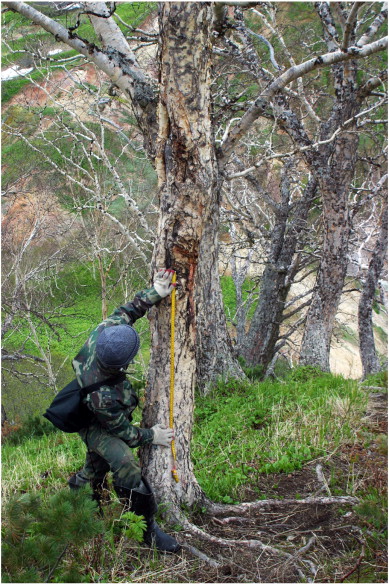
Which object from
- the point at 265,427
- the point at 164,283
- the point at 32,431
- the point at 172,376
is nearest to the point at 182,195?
the point at 164,283

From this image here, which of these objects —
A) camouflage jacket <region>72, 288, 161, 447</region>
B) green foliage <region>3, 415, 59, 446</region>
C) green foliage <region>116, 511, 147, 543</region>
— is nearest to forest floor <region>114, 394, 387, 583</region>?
green foliage <region>116, 511, 147, 543</region>

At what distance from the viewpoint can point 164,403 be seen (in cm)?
385

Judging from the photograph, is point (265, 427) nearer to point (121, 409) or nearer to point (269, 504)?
point (269, 504)

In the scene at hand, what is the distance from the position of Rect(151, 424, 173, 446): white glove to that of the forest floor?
0.64 m

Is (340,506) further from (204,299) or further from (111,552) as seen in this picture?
(204,299)

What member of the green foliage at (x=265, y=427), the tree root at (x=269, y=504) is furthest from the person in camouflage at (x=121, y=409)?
the green foliage at (x=265, y=427)

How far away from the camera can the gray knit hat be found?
11.1 feet

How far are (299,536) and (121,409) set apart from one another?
1.60 metres

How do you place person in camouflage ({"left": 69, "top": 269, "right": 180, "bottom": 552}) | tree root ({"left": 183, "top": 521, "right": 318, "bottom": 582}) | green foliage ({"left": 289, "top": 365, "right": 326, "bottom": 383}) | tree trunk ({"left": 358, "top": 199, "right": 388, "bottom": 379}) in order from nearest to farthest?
tree root ({"left": 183, "top": 521, "right": 318, "bottom": 582})
person in camouflage ({"left": 69, "top": 269, "right": 180, "bottom": 552})
green foliage ({"left": 289, "top": 365, "right": 326, "bottom": 383})
tree trunk ({"left": 358, "top": 199, "right": 388, "bottom": 379})

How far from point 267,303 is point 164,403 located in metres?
7.10

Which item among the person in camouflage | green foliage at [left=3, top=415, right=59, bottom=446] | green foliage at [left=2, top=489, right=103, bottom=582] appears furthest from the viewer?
green foliage at [left=3, top=415, right=59, bottom=446]

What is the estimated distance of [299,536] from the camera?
378cm

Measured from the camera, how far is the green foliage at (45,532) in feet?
8.64

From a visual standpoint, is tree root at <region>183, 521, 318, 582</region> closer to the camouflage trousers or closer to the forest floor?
the forest floor
